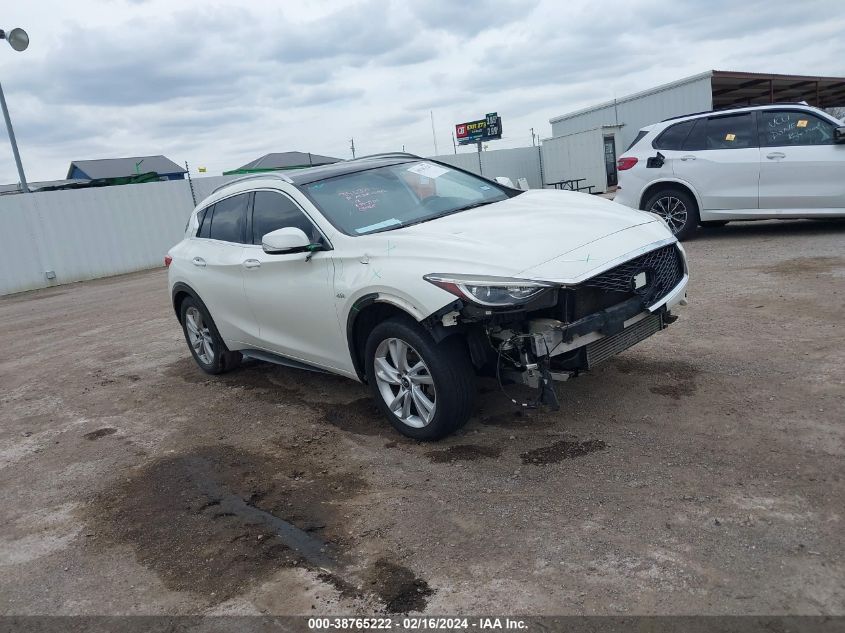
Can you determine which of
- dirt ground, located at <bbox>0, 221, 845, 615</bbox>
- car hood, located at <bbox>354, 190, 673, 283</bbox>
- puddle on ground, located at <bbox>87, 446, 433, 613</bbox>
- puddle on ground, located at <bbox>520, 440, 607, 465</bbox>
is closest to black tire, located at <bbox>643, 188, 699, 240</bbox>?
dirt ground, located at <bbox>0, 221, 845, 615</bbox>

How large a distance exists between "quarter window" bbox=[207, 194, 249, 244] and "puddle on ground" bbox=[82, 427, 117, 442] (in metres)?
1.76

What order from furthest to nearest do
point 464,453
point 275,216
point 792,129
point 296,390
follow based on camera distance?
point 792,129 < point 296,390 < point 275,216 < point 464,453

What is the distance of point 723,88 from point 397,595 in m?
26.9

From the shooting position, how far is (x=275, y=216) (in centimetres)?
516

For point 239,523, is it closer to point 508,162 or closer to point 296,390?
point 296,390

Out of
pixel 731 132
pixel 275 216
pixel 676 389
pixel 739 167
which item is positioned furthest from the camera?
pixel 731 132

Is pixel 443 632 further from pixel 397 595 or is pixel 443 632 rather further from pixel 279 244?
pixel 279 244

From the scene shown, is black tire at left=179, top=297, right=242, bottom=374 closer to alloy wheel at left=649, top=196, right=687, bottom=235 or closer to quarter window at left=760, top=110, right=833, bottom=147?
alloy wheel at left=649, top=196, right=687, bottom=235

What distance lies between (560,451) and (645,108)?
23736mm

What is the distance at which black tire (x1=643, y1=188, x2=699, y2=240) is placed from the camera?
9.88 meters

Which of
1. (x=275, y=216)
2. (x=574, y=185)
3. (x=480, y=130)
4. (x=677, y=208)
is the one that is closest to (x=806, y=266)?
(x=677, y=208)

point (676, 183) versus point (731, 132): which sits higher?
point (731, 132)

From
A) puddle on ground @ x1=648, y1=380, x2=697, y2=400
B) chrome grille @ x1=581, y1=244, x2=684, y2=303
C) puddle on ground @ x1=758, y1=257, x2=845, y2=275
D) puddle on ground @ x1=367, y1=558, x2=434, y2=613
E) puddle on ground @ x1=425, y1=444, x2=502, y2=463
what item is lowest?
puddle on ground @ x1=367, y1=558, x2=434, y2=613

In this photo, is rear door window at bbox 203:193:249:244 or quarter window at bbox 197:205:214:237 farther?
quarter window at bbox 197:205:214:237
